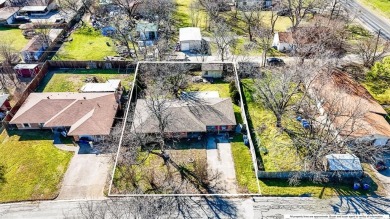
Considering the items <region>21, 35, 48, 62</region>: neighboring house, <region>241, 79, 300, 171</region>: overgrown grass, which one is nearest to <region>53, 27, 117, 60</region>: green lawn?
<region>21, 35, 48, 62</region>: neighboring house

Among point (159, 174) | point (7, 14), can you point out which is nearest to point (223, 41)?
point (159, 174)

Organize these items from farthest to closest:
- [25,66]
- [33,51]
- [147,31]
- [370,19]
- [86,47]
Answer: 1. [370,19]
2. [147,31]
3. [86,47]
4. [33,51]
5. [25,66]

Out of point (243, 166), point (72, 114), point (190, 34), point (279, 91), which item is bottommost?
point (243, 166)

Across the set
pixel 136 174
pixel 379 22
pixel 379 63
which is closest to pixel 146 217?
pixel 136 174

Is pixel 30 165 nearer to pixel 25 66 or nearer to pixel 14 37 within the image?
pixel 25 66

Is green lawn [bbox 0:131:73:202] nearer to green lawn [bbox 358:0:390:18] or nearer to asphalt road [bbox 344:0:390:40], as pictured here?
asphalt road [bbox 344:0:390:40]

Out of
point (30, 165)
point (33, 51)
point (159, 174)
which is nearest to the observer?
point (159, 174)

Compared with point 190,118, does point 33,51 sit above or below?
above

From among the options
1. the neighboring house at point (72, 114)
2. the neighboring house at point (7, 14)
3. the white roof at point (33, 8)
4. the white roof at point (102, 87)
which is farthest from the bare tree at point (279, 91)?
the neighboring house at point (7, 14)

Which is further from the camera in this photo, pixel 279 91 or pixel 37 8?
pixel 37 8
